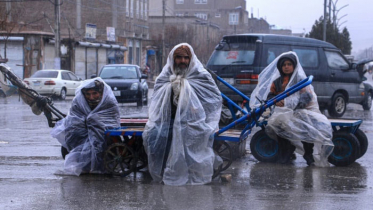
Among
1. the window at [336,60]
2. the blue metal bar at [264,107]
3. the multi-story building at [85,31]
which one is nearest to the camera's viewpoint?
the blue metal bar at [264,107]

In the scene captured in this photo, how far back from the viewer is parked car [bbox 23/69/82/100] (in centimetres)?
2611

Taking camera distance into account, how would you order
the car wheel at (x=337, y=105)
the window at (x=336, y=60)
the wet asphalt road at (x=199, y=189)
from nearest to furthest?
Answer: the wet asphalt road at (x=199, y=189) < the window at (x=336, y=60) < the car wheel at (x=337, y=105)

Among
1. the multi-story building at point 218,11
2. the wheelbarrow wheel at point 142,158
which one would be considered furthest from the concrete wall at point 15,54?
the multi-story building at point 218,11

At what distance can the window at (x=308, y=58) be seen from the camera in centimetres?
1516

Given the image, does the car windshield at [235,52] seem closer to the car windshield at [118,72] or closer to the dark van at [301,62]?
the dark van at [301,62]

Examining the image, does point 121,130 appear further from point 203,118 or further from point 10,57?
point 10,57

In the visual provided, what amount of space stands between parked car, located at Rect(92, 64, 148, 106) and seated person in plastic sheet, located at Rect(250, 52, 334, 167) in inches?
505

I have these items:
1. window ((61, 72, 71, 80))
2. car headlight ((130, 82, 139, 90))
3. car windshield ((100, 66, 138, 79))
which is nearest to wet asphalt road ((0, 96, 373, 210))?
car headlight ((130, 82, 139, 90))

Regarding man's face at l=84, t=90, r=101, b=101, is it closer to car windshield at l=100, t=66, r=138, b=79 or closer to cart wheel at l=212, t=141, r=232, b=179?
cart wheel at l=212, t=141, r=232, b=179

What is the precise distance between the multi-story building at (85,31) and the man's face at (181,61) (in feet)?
99.9

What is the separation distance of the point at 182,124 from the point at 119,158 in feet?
3.11

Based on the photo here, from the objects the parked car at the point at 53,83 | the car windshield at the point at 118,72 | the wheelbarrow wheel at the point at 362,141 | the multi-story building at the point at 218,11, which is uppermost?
the multi-story building at the point at 218,11

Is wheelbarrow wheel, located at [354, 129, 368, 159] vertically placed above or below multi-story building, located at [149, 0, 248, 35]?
below

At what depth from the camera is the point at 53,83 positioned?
26203 mm
